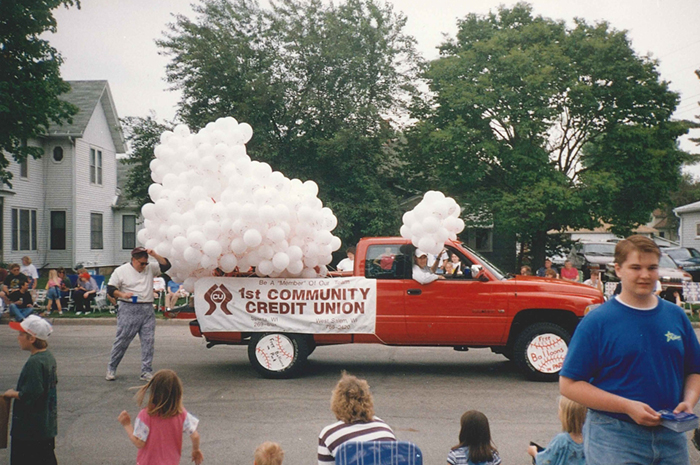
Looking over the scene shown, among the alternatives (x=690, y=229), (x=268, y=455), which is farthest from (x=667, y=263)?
(x=268, y=455)

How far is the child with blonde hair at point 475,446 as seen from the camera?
12.4ft

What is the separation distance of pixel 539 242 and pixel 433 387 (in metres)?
17.6

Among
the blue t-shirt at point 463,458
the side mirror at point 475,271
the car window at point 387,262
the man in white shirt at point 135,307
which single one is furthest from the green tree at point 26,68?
the blue t-shirt at point 463,458

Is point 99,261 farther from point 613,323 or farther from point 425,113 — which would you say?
point 613,323

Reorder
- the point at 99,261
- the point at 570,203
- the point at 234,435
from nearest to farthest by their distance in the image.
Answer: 1. the point at 234,435
2. the point at 570,203
3. the point at 99,261

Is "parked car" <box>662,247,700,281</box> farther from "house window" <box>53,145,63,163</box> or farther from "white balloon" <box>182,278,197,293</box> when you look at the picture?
"house window" <box>53,145,63,163</box>

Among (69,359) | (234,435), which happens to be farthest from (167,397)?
(69,359)

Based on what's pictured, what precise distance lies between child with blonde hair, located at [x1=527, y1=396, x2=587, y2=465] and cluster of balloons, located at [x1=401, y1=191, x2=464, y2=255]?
4.52 meters

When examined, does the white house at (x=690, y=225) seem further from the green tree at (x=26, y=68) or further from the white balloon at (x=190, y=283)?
the white balloon at (x=190, y=283)

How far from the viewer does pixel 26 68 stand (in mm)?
16719

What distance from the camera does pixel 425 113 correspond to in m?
25.1

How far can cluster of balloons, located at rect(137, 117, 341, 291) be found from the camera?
8.08m

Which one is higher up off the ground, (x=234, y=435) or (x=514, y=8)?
(x=514, y=8)

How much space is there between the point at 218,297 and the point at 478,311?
11.9 feet
